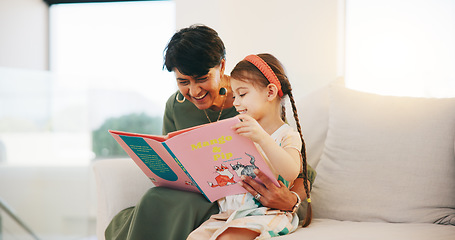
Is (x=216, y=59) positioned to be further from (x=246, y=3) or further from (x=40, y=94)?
(x=40, y=94)

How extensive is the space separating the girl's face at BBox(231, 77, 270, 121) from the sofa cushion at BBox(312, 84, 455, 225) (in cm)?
40

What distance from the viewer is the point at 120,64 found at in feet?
12.5

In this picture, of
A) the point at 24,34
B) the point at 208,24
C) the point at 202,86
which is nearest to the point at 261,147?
the point at 202,86

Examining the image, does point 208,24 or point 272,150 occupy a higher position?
point 208,24

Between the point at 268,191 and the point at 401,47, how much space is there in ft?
4.94

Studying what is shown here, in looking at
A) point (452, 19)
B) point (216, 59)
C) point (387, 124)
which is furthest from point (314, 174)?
point (452, 19)

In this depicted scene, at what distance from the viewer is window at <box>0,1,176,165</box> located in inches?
134

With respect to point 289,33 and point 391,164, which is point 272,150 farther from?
point 289,33

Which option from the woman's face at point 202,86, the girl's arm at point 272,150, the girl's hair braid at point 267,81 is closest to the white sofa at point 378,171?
the girl's hair braid at point 267,81

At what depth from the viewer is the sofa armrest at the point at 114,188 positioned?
159 cm

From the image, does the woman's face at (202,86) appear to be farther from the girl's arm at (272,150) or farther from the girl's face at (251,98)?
the girl's arm at (272,150)

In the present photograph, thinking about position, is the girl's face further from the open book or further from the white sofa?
the white sofa

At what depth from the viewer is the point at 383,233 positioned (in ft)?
4.11

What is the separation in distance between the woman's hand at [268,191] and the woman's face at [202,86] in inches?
16.9
